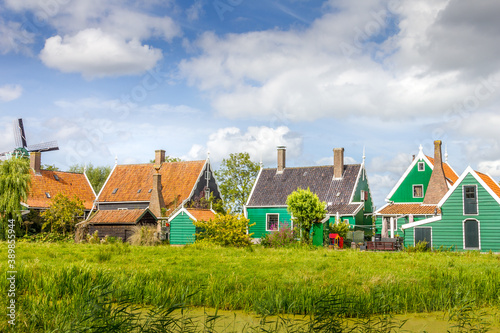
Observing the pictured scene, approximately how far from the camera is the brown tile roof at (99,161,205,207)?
42.2 metres

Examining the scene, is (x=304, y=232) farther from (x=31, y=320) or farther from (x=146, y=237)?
(x=31, y=320)

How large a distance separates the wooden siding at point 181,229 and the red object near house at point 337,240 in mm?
10164

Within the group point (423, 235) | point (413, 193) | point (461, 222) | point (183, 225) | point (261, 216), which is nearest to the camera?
point (461, 222)

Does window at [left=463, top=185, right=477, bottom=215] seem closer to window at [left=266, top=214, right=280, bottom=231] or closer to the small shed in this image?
window at [left=266, top=214, right=280, bottom=231]

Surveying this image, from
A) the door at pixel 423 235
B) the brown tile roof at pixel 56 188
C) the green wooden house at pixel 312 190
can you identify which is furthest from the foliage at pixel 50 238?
the door at pixel 423 235

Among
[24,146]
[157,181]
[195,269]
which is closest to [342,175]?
[157,181]

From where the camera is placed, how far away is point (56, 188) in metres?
44.8

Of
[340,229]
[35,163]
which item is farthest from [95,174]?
[340,229]

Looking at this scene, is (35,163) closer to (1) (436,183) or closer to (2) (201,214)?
(2) (201,214)

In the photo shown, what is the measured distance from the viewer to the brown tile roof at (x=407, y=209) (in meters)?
33.5

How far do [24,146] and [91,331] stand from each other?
2309 inches

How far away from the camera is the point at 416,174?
3706 centimetres

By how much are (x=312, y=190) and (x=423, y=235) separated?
13582 mm

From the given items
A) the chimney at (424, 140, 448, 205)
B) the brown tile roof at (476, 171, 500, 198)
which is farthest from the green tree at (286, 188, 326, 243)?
the chimney at (424, 140, 448, 205)
